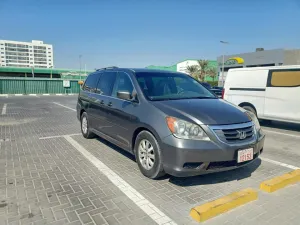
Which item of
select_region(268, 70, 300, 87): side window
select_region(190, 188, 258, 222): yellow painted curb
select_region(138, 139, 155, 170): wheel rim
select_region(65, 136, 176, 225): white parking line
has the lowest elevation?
select_region(65, 136, 176, 225): white parking line

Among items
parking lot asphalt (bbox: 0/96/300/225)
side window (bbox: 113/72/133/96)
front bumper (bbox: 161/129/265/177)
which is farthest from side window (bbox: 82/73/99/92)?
front bumper (bbox: 161/129/265/177)

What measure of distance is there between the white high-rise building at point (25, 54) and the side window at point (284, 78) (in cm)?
12847

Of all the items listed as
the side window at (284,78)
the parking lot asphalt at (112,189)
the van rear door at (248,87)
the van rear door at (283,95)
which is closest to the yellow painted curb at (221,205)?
the parking lot asphalt at (112,189)

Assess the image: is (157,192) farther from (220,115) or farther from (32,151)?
(32,151)

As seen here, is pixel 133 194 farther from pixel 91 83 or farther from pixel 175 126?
pixel 91 83

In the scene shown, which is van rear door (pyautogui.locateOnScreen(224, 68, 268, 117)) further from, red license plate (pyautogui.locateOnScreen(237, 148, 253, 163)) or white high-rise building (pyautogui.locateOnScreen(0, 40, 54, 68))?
white high-rise building (pyautogui.locateOnScreen(0, 40, 54, 68))

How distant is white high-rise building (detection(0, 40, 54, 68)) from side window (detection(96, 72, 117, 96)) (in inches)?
5043

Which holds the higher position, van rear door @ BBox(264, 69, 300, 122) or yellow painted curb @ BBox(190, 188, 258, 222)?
van rear door @ BBox(264, 69, 300, 122)

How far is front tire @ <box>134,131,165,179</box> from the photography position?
343cm

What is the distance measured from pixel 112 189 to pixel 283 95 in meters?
6.47

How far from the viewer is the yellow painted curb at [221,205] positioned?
8.74 feet

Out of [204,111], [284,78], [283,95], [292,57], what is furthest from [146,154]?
[292,57]

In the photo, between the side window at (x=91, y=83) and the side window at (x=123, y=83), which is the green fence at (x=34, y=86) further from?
the side window at (x=123, y=83)

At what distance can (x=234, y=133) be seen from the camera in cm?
325
